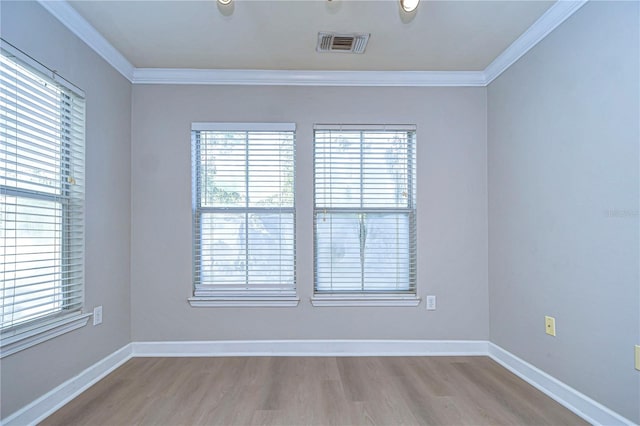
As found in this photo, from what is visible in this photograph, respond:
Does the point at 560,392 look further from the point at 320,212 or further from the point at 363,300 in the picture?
the point at 320,212

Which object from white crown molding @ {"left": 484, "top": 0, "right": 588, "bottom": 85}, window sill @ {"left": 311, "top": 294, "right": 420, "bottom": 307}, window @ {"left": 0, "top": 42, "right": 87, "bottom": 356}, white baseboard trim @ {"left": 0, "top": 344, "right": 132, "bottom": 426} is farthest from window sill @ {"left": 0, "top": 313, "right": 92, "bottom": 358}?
white crown molding @ {"left": 484, "top": 0, "right": 588, "bottom": 85}

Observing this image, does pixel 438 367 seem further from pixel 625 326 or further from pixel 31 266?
pixel 31 266

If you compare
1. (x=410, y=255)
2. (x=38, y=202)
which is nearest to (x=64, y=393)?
(x=38, y=202)

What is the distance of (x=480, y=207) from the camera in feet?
10.1

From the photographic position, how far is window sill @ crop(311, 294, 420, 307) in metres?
3.03

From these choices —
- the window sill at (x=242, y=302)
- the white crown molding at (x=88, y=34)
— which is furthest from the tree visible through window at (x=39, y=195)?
the window sill at (x=242, y=302)

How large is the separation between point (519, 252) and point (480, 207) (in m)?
0.58

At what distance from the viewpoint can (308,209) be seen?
307 cm

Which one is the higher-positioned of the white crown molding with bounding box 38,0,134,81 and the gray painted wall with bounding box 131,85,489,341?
the white crown molding with bounding box 38,0,134,81

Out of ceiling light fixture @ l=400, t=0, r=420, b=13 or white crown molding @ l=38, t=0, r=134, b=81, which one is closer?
ceiling light fixture @ l=400, t=0, r=420, b=13

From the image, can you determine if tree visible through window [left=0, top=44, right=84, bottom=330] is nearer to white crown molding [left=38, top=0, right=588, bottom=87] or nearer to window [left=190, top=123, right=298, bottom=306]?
white crown molding [left=38, top=0, right=588, bottom=87]

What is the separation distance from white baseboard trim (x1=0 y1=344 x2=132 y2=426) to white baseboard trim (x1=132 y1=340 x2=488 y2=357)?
0.96ft

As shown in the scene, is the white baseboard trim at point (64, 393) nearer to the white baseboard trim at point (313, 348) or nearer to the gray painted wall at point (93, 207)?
the gray painted wall at point (93, 207)

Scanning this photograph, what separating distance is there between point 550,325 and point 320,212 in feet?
6.23
